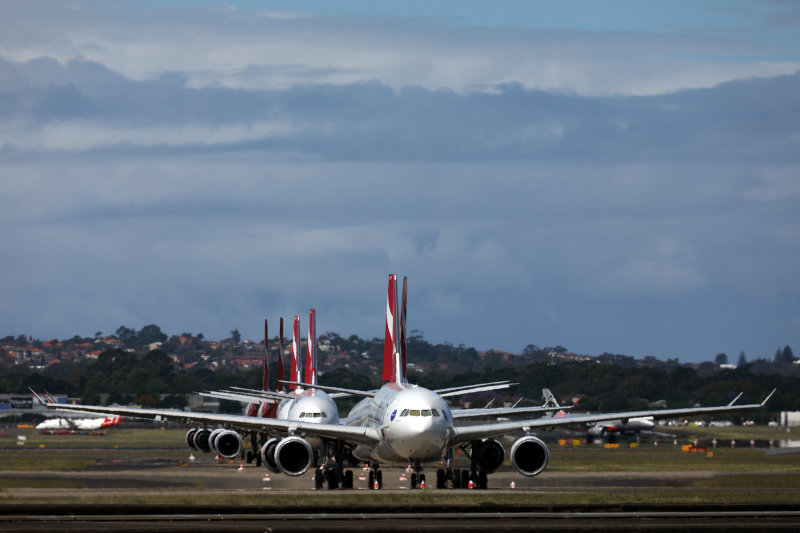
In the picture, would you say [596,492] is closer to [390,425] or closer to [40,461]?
[390,425]

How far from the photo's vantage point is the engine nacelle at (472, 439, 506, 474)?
4422 cm

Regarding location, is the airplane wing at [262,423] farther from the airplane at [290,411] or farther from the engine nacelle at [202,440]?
the engine nacelle at [202,440]

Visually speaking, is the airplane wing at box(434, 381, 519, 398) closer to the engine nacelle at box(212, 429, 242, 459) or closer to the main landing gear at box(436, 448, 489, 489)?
the main landing gear at box(436, 448, 489, 489)

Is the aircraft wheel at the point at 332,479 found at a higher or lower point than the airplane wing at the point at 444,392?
lower

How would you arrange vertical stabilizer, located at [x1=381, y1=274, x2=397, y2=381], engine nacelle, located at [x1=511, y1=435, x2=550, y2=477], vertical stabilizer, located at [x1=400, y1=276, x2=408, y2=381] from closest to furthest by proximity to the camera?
engine nacelle, located at [x1=511, y1=435, x2=550, y2=477], vertical stabilizer, located at [x1=400, y1=276, x2=408, y2=381], vertical stabilizer, located at [x1=381, y1=274, x2=397, y2=381]

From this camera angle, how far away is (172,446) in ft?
315

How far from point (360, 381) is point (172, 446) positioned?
197 ft

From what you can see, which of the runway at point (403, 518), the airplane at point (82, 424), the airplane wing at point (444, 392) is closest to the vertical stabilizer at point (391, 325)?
the airplane wing at point (444, 392)

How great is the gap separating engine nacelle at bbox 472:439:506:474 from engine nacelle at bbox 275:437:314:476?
6082mm

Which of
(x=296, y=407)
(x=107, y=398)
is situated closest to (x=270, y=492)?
(x=296, y=407)

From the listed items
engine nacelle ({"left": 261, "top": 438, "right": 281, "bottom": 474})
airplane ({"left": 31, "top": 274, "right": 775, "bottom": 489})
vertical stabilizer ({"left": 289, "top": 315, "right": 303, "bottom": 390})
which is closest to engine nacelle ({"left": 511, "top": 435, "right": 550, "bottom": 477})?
airplane ({"left": 31, "top": 274, "right": 775, "bottom": 489})

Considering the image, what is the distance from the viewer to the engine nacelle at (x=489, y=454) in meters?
44.2

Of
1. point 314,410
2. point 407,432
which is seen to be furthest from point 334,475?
point 314,410

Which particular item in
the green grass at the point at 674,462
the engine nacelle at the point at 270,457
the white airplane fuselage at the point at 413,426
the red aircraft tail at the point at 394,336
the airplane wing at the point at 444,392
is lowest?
the green grass at the point at 674,462
